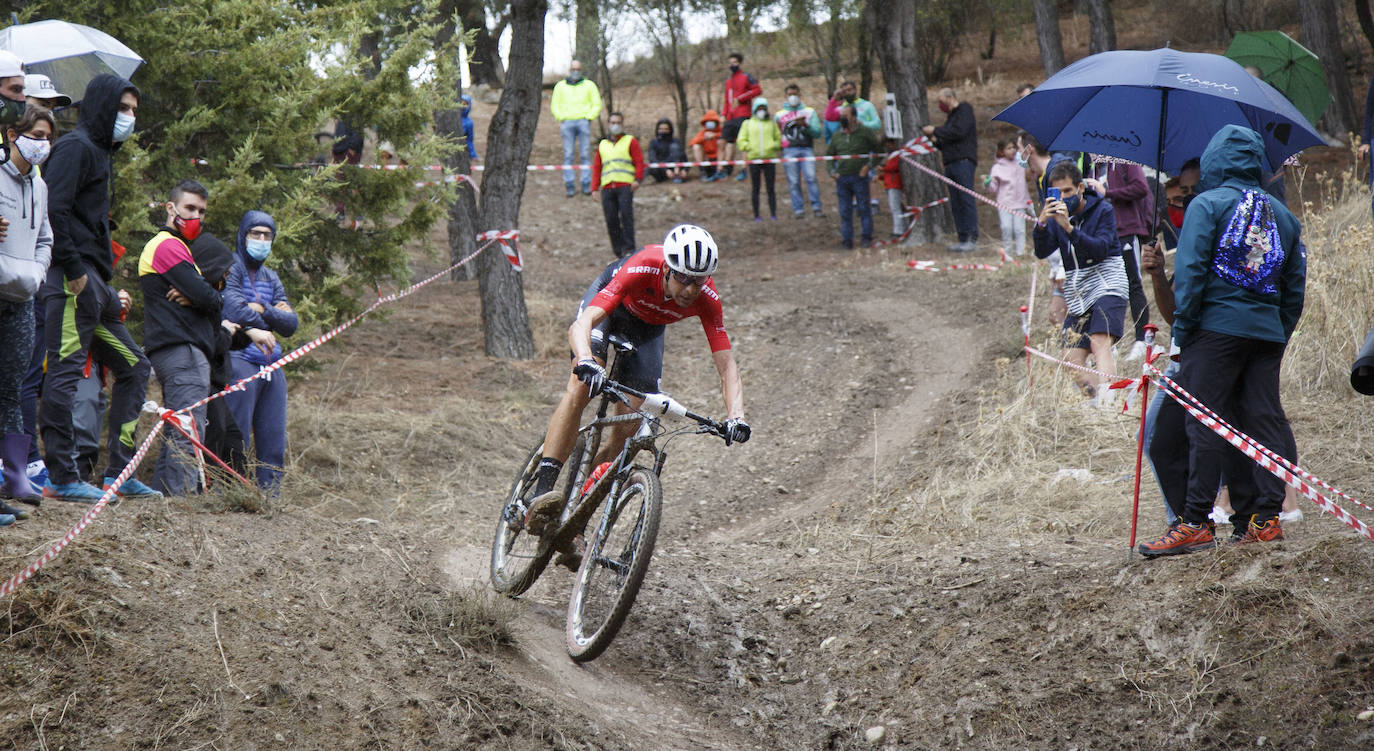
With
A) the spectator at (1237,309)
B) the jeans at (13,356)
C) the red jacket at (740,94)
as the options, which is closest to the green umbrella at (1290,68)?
the spectator at (1237,309)

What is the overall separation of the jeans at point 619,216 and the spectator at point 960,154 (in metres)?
4.26

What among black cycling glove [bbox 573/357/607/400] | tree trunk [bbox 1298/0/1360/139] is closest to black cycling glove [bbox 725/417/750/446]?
black cycling glove [bbox 573/357/607/400]

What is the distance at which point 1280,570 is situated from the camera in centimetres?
459

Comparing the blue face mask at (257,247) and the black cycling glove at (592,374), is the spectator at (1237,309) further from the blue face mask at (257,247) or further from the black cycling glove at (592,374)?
the blue face mask at (257,247)

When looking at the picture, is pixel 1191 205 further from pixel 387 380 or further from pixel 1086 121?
pixel 387 380

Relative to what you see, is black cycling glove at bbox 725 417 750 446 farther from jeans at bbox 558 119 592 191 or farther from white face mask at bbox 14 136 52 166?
jeans at bbox 558 119 592 191

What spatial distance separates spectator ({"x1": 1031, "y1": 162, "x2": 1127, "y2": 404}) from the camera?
26.9 ft

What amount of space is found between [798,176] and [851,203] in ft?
7.87

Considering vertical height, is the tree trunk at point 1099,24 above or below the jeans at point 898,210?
above

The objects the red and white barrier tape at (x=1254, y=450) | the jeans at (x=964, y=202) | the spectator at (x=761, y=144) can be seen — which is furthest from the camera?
the spectator at (x=761, y=144)

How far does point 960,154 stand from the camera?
1518 centimetres

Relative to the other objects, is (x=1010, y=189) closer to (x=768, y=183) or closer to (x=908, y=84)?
(x=908, y=84)

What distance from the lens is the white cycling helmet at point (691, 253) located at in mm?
5207

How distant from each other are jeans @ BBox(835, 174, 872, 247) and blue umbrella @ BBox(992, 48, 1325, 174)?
9.35 meters
